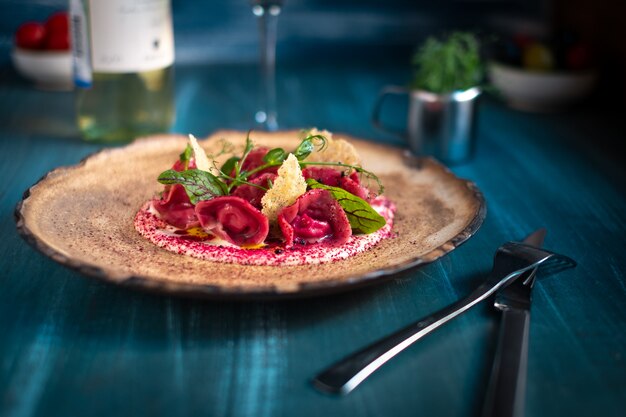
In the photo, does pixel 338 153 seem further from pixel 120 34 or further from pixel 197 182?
pixel 120 34

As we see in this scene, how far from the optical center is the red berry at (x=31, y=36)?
2.23m

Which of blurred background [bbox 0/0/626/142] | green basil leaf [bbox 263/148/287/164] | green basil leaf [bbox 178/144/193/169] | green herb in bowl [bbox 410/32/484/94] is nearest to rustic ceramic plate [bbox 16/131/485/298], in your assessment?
green basil leaf [bbox 178/144/193/169]

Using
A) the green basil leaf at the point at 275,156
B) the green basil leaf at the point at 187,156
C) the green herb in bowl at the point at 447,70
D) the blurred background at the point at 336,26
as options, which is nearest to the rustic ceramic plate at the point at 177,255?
the green basil leaf at the point at 187,156

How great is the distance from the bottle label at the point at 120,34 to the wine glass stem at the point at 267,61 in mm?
260

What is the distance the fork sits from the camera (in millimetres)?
901

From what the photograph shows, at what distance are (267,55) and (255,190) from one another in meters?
0.92

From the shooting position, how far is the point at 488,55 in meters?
2.70

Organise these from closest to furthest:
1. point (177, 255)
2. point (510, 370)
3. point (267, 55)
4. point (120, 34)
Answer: point (510, 370) → point (177, 255) → point (120, 34) → point (267, 55)

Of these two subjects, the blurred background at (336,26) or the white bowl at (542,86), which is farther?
the blurred background at (336,26)

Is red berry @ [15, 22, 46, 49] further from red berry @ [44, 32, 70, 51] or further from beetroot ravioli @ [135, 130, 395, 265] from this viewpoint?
beetroot ravioli @ [135, 130, 395, 265]

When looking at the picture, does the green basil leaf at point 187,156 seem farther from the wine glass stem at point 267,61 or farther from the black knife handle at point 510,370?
the wine glass stem at point 267,61

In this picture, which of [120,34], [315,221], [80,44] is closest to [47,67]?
[80,44]

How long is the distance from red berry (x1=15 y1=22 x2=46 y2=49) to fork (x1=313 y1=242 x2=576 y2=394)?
1.59m

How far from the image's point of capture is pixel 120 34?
5.80 ft
